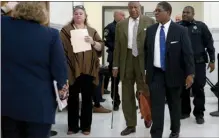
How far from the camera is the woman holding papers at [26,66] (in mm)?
2107

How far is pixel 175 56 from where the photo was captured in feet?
11.2

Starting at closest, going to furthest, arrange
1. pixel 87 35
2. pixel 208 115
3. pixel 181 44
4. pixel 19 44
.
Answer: pixel 19 44
pixel 181 44
pixel 87 35
pixel 208 115

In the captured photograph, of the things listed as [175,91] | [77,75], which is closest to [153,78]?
[175,91]

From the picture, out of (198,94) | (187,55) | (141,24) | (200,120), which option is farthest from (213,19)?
(187,55)

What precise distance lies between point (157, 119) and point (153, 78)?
41 centimetres

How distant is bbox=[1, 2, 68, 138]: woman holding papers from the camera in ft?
6.91

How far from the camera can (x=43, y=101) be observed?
2.16m

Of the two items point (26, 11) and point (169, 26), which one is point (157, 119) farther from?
point (26, 11)

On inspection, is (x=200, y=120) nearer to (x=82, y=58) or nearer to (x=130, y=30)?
(x=130, y=30)

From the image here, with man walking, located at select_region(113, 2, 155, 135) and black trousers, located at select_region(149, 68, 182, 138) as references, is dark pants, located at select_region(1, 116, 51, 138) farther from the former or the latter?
man walking, located at select_region(113, 2, 155, 135)

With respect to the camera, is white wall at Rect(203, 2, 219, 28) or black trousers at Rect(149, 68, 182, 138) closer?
black trousers at Rect(149, 68, 182, 138)

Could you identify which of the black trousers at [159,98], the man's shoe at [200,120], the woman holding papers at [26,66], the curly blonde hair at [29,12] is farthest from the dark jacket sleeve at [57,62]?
the man's shoe at [200,120]

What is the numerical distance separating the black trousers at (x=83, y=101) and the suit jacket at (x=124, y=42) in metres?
0.37

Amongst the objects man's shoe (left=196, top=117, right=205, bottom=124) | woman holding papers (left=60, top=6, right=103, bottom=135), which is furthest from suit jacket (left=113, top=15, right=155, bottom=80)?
man's shoe (left=196, top=117, right=205, bottom=124)
